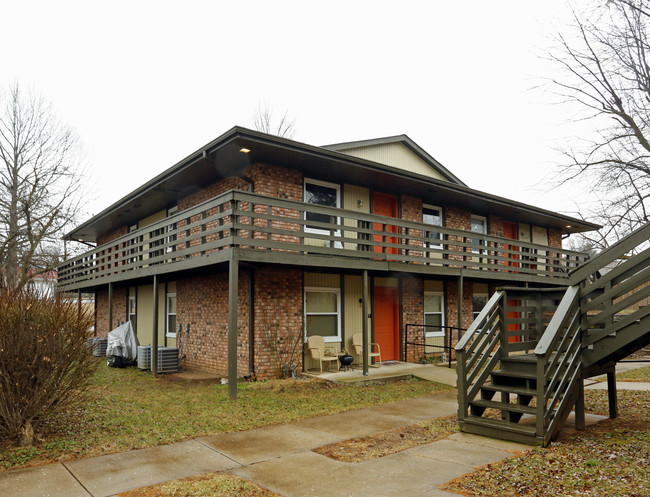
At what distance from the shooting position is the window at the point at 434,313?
51.2ft

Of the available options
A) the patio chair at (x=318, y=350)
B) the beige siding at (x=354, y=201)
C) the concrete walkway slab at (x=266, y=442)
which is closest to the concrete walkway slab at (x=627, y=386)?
the patio chair at (x=318, y=350)

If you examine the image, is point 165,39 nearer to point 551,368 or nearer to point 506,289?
point 506,289

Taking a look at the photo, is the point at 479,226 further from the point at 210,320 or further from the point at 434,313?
the point at 210,320

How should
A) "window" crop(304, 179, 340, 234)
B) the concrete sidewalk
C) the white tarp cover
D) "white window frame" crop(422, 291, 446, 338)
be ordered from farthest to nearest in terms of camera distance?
1. "white window frame" crop(422, 291, 446, 338)
2. the white tarp cover
3. "window" crop(304, 179, 340, 234)
4. the concrete sidewalk

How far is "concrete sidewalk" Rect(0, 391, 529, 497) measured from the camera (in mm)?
4750

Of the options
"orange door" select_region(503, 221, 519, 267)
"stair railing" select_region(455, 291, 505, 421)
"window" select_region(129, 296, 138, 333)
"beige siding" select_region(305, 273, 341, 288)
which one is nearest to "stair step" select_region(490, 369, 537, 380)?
"stair railing" select_region(455, 291, 505, 421)

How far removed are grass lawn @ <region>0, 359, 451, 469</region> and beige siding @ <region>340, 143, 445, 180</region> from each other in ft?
25.6

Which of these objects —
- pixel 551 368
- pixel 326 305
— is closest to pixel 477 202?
pixel 326 305

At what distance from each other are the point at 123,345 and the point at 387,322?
7.91 metres

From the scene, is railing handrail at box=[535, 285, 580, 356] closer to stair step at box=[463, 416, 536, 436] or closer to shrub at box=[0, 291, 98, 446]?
stair step at box=[463, 416, 536, 436]

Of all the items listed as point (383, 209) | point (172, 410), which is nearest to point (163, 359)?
point (172, 410)

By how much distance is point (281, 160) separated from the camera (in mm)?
11953

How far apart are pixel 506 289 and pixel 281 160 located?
6.53m

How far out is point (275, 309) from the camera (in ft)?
38.5
